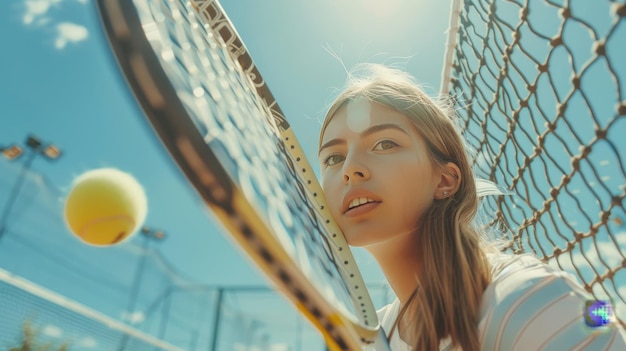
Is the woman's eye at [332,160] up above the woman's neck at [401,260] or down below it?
above

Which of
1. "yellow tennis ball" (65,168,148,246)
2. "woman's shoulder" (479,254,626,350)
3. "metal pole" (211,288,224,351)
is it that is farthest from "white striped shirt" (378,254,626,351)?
"metal pole" (211,288,224,351)

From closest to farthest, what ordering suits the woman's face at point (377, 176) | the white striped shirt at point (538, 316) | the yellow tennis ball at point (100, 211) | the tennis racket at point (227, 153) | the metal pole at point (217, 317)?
the tennis racket at point (227, 153) → the white striped shirt at point (538, 316) → the woman's face at point (377, 176) → the yellow tennis ball at point (100, 211) → the metal pole at point (217, 317)

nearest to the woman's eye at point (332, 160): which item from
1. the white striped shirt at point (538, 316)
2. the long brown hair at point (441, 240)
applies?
the long brown hair at point (441, 240)

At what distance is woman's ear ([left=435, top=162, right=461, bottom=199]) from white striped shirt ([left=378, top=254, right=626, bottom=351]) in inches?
15.9

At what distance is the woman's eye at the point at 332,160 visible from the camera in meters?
1.60

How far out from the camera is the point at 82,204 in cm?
472

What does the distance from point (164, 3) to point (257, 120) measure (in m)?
0.39

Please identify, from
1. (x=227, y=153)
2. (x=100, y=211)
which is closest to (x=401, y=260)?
(x=227, y=153)

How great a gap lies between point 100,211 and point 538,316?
14.3 feet

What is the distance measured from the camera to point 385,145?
147 cm

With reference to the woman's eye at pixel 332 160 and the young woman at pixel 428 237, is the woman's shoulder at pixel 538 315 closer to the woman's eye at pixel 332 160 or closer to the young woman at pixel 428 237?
the young woman at pixel 428 237

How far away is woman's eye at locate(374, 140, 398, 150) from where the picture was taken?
1.46m

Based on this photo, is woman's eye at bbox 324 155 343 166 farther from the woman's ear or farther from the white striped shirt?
the white striped shirt

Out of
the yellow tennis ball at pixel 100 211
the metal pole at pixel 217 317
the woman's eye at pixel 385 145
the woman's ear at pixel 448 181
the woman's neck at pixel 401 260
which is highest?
the woman's eye at pixel 385 145
